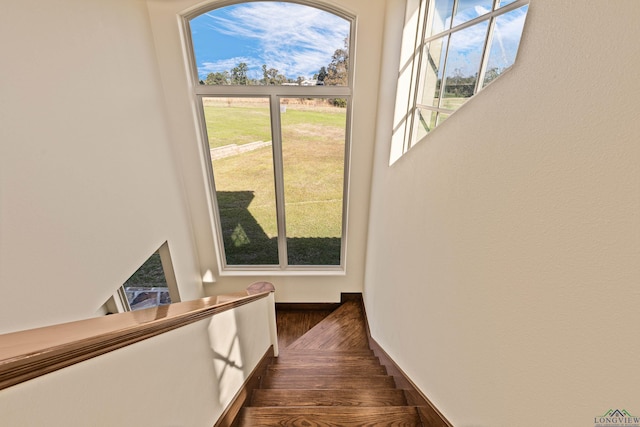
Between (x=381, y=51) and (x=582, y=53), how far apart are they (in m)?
2.42

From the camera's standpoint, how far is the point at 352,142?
10.4 feet

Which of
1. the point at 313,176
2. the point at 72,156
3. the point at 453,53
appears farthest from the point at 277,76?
the point at 72,156

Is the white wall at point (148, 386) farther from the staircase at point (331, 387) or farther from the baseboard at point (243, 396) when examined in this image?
the staircase at point (331, 387)

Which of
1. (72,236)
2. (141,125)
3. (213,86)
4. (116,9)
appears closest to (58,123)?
(72,236)

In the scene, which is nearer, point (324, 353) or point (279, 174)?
point (324, 353)

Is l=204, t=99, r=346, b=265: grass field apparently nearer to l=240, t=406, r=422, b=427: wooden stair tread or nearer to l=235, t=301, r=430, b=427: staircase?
l=235, t=301, r=430, b=427: staircase

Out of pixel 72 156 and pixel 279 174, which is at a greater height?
pixel 72 156

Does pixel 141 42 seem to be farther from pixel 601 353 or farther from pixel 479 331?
pixel 601 353

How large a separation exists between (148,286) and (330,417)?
202 cm

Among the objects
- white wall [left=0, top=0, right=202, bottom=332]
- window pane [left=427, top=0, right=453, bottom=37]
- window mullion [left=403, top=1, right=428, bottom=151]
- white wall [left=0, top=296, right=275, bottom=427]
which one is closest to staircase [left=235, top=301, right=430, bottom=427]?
Answer: white wall [left=0, top=296, right=275, bottom=427]

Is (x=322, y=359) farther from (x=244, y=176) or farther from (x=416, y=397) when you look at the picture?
(x=244, y=176)

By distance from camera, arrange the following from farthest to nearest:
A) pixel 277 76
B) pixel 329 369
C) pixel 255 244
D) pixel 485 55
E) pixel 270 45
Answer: pixel 255 244 → pixel 277 76 → pixel 270 45 → pixel 329 369 → pixel 485 55

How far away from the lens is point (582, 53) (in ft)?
2.09

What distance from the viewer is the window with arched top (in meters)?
2.85
